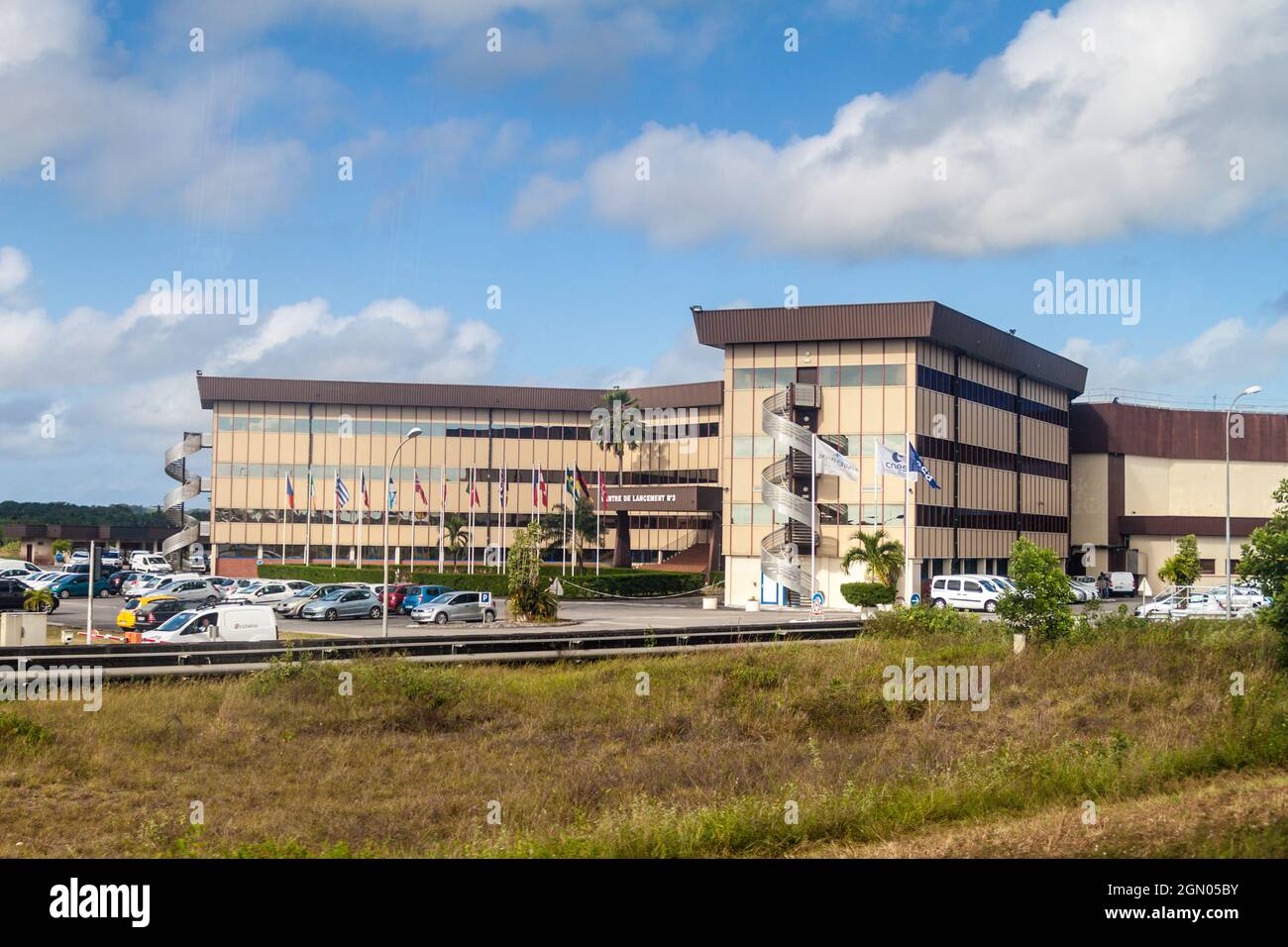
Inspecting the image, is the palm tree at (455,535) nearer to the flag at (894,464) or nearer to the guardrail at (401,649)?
the flag at (894,464)

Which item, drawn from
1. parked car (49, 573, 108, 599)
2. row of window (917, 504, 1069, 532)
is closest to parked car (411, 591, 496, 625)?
parked car (49, 573, 108, 599)

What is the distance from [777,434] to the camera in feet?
189

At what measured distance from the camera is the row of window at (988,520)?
2340 inches

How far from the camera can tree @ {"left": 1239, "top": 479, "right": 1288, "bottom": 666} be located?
64.2ft

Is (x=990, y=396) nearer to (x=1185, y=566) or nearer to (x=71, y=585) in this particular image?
(x=1185, y=566)

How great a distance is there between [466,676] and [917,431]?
3879 centimetres

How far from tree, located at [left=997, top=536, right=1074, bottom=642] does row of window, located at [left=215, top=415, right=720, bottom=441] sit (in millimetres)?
59201

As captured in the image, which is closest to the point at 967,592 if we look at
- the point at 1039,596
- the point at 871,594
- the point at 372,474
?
the point at 871,594

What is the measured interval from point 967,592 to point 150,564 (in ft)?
209

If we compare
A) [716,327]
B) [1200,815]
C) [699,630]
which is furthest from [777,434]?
[1200,815]

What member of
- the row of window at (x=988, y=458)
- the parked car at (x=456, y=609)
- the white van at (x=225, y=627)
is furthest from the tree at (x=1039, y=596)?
the row of window at (x=988, y=458)

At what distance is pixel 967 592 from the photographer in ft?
174

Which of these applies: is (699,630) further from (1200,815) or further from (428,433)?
(428,433)

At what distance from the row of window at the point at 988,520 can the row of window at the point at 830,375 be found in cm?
671
